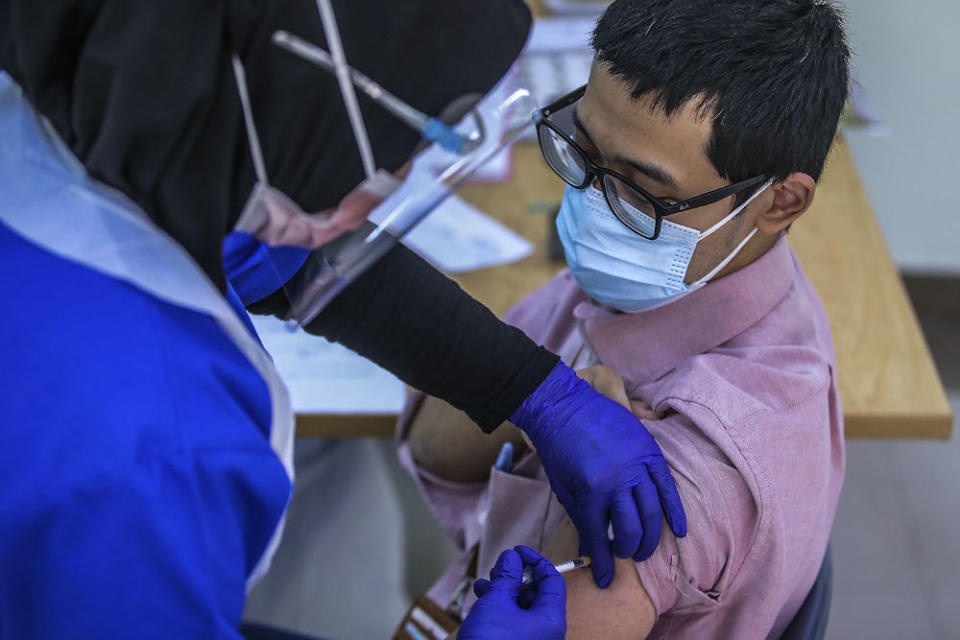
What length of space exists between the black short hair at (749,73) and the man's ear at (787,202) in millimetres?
15

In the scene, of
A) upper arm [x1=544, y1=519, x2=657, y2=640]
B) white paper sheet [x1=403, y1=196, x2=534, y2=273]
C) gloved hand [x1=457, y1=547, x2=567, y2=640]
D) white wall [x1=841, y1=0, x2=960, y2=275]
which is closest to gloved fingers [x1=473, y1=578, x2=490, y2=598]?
gloved hand [x1=457, y1=547, x2=567, y2=640]

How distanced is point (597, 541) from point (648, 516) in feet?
0.23

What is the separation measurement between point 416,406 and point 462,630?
21.1 inches

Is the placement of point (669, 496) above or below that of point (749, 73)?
below

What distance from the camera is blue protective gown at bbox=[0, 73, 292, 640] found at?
0.81m

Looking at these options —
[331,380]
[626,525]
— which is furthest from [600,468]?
[331,380]

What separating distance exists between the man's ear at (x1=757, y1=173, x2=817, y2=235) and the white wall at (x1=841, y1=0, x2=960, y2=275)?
1.89 metres

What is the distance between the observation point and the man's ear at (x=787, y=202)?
1192 mm

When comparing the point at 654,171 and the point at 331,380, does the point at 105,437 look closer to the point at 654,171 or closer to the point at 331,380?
the point at 654,171

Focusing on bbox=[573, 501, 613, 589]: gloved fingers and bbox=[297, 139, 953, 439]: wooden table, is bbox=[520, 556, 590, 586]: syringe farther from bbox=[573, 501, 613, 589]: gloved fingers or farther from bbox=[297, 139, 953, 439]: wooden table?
bbox=[297, 139, 953, 439]: wooden table

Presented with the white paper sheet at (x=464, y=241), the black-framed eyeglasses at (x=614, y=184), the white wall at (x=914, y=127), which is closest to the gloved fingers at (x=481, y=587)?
the black-framed eyeglasses at (x=614, y=184)

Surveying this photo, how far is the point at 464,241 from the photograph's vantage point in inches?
74.6

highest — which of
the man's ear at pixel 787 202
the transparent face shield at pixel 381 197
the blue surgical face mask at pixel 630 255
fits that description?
the transparent face shield at pixel 381 197

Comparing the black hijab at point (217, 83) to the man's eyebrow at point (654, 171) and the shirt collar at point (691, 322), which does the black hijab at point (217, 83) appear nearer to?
the man's eyebrow at point (654, 171)
